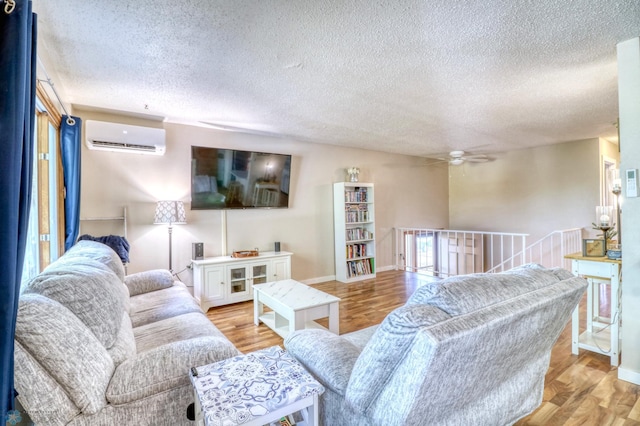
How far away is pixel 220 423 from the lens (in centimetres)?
90

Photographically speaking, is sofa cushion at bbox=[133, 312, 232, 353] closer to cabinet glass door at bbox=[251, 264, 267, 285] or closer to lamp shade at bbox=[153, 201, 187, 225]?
lamp shade at bbox=[153, 201, 187, 225]

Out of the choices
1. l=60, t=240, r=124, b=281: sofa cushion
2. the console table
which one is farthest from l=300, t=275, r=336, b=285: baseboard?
the console table

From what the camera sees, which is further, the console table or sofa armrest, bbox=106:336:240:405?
the console table

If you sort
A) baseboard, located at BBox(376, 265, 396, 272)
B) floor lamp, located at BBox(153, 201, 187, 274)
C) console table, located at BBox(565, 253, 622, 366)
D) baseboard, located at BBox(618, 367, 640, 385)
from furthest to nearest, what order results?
baseboard, located at BBox(376, 265, 396, 272)
floor lamp, located at BBox(153, 201, 187, 274)
console table, located at BBox(565, 253, 622, 366)
baseboard, located at BBox(618, 367, 640, 385)

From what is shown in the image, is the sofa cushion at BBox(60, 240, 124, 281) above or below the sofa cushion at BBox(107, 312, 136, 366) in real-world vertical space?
above

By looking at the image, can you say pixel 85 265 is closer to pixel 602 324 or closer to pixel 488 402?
pixel 488 402

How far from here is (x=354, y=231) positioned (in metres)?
5.09

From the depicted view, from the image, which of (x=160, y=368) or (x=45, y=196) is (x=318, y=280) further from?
(x=160, y=368)

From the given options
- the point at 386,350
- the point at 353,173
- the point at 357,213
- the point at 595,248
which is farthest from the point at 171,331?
the point at 353,173

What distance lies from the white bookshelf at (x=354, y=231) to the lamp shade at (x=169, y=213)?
2389 mm

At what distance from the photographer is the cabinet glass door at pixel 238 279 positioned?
3805 mm

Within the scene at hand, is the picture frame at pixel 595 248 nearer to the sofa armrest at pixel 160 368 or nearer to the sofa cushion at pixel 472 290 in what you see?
the sofa cushion at pixel 472 290

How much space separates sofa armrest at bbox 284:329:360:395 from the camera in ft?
4.05

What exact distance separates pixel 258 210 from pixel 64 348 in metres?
3.39
